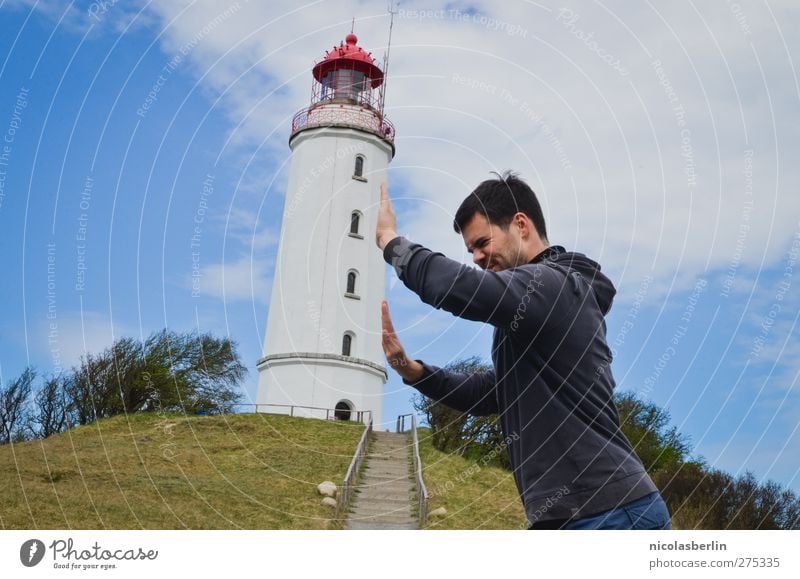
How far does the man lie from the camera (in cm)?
171

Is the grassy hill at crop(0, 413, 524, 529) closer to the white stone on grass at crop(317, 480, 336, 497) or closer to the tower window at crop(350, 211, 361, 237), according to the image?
the white stone on grass at crop(317, 480, 336, 497)

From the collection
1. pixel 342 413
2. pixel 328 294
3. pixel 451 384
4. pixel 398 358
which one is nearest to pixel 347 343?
pixel 328 294

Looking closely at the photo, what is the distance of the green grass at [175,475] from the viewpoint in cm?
760

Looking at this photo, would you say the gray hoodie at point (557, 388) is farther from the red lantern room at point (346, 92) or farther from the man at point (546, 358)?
the red lantern room at point (346, 92)

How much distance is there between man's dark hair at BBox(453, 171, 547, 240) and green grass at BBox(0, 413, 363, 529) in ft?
17.4

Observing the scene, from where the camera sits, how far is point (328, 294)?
16172 mm

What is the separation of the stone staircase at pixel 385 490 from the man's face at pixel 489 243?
21.8 ft

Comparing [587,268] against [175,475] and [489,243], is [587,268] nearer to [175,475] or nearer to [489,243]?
[489,243]

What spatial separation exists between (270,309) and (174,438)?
422 centimetres

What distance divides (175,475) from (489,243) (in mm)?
8691

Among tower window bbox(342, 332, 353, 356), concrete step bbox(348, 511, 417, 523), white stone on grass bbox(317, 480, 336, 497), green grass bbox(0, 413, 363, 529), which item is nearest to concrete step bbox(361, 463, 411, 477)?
green grass bbox(0, 413, 363, 529)
